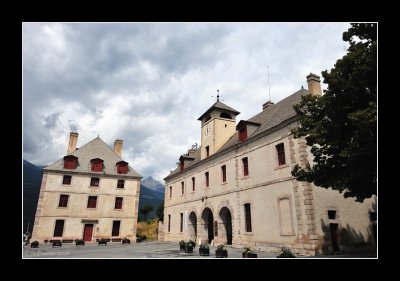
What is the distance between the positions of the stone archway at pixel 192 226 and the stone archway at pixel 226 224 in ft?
17.3

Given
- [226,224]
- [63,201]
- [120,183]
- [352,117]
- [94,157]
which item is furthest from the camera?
[94,157]

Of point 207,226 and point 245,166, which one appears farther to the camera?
point 207,226

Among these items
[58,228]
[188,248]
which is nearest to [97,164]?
[58,228]

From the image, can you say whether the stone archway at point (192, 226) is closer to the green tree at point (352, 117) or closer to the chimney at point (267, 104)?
the chimney at point (267, 104)

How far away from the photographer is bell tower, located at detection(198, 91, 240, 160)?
88.2ft

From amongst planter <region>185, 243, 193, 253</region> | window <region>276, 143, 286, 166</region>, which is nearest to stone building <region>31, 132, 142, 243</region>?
planter <region>185, 243, 193, 253</region>

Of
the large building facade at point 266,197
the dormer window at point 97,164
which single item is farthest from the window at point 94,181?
the large building facade at point 266,197

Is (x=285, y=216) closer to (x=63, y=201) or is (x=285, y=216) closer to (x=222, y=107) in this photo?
(x=222, y=107)

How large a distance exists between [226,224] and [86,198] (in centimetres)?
1661

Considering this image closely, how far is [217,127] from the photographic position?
1080 inches

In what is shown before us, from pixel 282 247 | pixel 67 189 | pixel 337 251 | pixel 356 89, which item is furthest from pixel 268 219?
pixel 67 189

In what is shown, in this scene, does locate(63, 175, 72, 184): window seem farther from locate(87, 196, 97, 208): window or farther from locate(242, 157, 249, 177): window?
locate(242, 157, 249, 177): window

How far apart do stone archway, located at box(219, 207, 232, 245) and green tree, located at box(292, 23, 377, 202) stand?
13.4 metres
